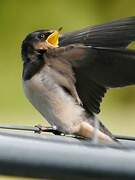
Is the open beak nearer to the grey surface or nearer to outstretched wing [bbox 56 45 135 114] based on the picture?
outstretched wing [bbox 56 45 135 114]

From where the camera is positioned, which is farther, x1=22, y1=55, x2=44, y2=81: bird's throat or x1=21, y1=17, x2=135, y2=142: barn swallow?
x1=22, y1=55, x2=44, y2=81: bird's throat

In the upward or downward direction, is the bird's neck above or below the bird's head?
below

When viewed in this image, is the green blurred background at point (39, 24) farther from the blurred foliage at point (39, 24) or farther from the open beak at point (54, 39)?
the open beak at point (54, 39)

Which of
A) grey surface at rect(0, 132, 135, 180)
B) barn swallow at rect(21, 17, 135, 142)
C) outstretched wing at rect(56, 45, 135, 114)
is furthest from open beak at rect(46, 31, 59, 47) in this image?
grey surface at rect(0, 132, 135, 180)

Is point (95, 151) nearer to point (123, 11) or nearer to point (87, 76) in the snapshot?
point (87, 76)

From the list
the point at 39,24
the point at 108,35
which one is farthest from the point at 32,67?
the point at 39,24

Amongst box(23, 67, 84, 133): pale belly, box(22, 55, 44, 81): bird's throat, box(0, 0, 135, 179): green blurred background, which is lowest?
box(23, 67, 84, 133): pale belly

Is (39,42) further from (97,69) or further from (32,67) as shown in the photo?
(97,69)
